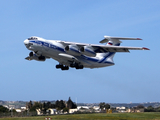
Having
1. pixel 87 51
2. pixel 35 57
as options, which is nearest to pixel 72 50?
pixel 87 51

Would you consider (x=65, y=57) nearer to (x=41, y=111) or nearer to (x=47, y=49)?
(x=47, y=49)

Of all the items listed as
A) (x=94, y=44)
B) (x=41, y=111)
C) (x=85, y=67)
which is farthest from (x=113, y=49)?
(x=41, y=111)

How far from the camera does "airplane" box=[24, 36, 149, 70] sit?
77.6 ft

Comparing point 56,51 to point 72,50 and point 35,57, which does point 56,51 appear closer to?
point 72,50

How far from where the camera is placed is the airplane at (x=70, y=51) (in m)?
23.6

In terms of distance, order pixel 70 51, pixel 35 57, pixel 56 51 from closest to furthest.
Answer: pixel 56 51, pixel 70 51, pixel 35 57

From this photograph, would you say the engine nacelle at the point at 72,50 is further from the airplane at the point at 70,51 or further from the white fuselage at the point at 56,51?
the white fuselage at the point at 56,51

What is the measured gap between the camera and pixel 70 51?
79.2 feet

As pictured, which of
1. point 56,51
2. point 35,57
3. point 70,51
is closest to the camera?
point 56,51

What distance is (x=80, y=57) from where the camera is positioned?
25688mm

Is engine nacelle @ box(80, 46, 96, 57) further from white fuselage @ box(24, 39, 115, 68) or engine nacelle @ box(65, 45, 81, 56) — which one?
white fuselage @ box(24, 39, 115, 68)

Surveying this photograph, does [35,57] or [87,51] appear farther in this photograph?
[35,57]

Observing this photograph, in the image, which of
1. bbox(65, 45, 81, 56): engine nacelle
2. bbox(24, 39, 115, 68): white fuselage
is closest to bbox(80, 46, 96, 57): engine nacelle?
bbox(65, 45, 81, 56): engine nacelle

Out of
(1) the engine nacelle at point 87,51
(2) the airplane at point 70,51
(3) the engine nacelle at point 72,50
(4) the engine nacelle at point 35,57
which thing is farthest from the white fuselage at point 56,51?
(4) the engine nacelle at point 35,57
